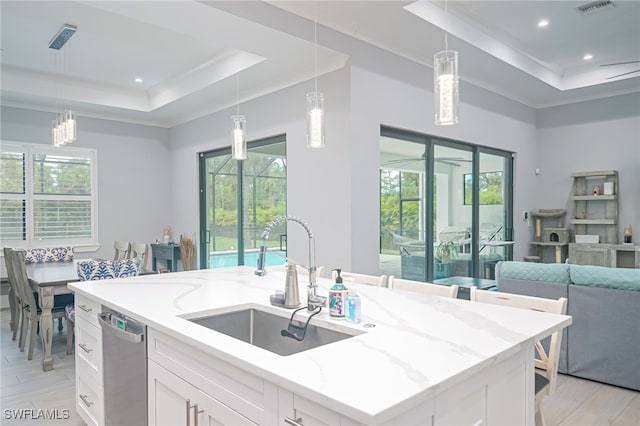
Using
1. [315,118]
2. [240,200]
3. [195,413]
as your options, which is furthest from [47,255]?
[195,413]

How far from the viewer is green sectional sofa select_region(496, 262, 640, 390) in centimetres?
304

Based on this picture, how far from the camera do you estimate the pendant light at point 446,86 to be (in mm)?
2137

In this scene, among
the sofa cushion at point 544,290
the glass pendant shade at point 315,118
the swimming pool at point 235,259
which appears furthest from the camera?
the swimming pool at point 235,259

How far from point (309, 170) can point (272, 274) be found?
1.66 m

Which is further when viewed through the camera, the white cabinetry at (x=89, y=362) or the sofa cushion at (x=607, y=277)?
the sofa cushion at (x=607, y=277)

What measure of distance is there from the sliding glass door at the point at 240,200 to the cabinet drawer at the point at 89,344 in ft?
8.54

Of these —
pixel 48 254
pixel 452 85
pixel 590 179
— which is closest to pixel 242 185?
pixel 48 254

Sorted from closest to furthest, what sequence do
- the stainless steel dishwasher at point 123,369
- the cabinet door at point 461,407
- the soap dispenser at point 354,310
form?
the cabinet door at point 461,407, the soap dispenser at point 354,310, the stainless steel dishwasher at point 123,369

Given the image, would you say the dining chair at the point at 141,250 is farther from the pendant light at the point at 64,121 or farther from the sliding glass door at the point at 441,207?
the sliding glass door at the point at 441,207

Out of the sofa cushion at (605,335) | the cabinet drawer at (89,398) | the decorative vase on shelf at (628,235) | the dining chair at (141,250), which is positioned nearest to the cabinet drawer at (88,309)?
the cabinet drawer at (89,398)

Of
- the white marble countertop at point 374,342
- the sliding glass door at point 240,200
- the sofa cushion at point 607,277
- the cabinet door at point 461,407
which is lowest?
the cabinet door at point 461,407

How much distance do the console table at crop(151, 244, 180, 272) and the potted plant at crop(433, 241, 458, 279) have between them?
3.84 metres

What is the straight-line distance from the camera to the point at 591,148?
6.26 metres

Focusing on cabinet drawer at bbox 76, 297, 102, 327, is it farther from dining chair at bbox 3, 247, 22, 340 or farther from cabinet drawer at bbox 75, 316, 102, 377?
dining chair at bbox 3, 247, 22, 340
